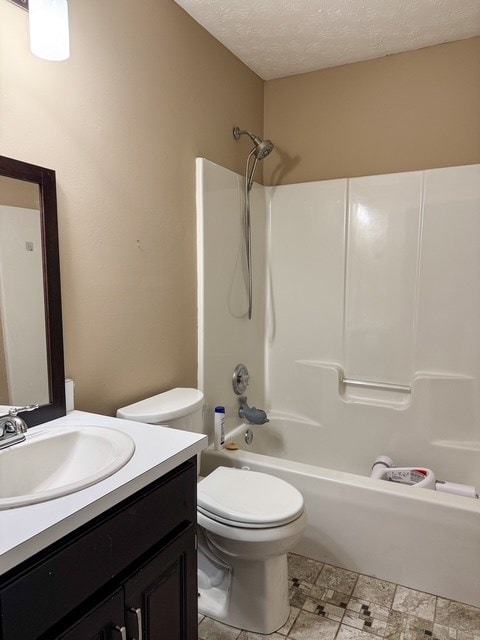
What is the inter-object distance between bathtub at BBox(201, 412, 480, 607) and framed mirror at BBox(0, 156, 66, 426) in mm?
982

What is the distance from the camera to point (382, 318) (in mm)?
2490

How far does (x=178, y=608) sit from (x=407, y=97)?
8.33ft

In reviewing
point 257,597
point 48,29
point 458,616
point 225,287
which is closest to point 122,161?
point 48,29

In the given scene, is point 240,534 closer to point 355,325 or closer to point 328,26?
point 355,325

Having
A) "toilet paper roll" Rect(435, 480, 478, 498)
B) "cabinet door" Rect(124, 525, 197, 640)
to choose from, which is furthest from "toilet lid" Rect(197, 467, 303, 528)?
"toilet paper roll" Rect(435, 480, 478, 498)

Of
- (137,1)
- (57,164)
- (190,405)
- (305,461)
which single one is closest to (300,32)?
(137,1)

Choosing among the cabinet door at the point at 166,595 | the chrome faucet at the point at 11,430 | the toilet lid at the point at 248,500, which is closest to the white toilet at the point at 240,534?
the toilet lid at the point at 248,500

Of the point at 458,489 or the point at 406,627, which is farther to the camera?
the point at 458,489

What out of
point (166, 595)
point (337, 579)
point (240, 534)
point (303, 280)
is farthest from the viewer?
point (303, 280)

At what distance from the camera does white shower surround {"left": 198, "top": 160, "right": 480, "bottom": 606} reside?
2.22 metres

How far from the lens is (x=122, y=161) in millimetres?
1694

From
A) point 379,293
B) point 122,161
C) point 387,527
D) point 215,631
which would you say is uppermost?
point 122,161

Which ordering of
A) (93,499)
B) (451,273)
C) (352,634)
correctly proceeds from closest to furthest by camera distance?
1. (93,499)
2. (352,634)
3. (451,273)

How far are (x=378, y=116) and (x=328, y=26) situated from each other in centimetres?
57
